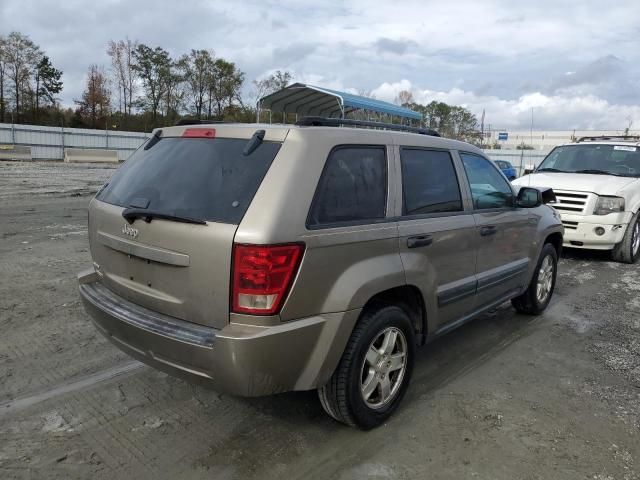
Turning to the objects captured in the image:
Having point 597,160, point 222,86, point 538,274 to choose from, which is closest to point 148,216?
Answer: point 538,274

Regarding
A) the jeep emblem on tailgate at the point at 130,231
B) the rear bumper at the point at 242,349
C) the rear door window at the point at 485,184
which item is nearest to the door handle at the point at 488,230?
the rear door window at the point at 485,184

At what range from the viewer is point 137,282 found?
300cm

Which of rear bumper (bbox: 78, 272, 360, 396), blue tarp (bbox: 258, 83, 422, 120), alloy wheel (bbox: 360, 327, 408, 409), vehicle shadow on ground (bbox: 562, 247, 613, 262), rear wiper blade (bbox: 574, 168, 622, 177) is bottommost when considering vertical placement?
vehicle shadow on ground (bbox: 562, 247, 613, 262)

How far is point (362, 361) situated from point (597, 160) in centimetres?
789

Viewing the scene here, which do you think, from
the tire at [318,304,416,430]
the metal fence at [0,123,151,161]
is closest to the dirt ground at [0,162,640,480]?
the tire at [318,304,416,430]

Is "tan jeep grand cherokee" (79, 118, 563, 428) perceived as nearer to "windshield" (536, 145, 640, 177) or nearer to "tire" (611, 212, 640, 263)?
"tire" (611, 212, 640, 263)

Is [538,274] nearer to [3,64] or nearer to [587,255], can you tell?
[587,255]

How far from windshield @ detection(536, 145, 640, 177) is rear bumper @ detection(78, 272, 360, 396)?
25.4 ft

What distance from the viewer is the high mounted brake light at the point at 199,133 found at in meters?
3.05

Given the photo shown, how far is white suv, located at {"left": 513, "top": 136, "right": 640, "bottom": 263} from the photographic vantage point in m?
7.92

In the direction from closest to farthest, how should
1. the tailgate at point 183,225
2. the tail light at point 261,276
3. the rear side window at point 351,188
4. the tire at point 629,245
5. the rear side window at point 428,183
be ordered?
the tail light at point 261,276 < the tailgate at point 183,225 < the rear side window at point 351,188 < the rear side window at point 428,183 < the tire at point 629,245

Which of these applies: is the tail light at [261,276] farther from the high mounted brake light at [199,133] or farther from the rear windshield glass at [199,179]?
the high mounted brake light at [199,133]

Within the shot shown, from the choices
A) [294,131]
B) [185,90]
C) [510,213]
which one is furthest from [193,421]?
[185,90]

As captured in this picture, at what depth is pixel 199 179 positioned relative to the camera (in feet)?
9.45
